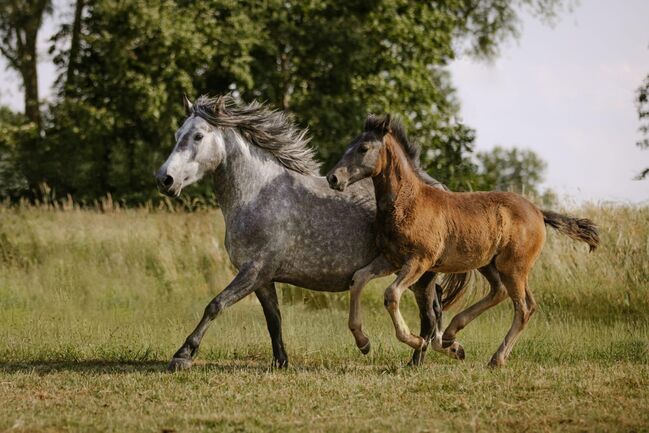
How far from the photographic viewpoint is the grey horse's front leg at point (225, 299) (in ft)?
29.1

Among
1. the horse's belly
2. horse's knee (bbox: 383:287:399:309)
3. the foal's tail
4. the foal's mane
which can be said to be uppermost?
the foal's mane

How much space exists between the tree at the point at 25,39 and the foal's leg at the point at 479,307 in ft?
68.1

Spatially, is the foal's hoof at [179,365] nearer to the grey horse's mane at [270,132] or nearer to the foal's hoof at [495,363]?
the grey horse's mane at [270,132]

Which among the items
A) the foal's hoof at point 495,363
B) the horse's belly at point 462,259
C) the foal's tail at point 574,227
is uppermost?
the foal's tail at point 574,227

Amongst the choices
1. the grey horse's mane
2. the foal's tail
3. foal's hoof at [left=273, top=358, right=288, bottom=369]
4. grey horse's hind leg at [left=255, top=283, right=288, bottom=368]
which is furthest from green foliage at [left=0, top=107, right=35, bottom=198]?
the foal's tail

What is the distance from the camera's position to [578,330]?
11539 mm

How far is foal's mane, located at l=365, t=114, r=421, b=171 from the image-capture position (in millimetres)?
8805

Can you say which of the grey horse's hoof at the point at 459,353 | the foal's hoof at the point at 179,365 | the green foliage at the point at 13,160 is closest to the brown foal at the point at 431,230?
the grey horse's hoof at the point at 459,353

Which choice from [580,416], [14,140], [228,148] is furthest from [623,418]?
[14,140]

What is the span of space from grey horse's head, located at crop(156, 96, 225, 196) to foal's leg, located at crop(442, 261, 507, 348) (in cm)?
273

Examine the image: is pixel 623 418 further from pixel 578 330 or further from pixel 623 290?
pixel 623 290

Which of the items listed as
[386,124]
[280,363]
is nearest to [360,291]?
[280,363]

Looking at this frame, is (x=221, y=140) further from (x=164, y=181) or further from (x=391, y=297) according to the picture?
(x=391, y=297)

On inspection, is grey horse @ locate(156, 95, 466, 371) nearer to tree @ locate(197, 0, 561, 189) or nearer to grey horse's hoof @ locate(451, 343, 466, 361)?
grey horse's hoof @ locate(451, 343, 466, 361)
